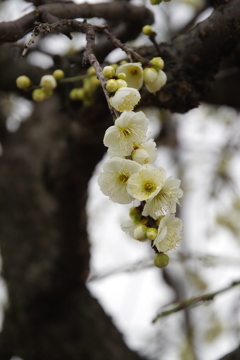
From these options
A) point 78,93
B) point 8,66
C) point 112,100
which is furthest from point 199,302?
point 8,66

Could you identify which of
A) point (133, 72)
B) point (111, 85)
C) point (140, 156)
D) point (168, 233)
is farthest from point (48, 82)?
point (168, 233)

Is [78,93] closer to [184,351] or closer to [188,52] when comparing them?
[188,52]

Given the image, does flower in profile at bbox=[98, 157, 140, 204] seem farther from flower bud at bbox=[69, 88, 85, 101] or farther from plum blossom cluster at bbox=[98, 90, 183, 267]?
flower bud at bbox=[69, 88, 85, 101]

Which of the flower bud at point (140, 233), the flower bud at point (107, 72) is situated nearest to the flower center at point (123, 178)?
the flower bud at point (140, 233)

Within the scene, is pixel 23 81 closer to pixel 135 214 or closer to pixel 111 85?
pixel 111 85

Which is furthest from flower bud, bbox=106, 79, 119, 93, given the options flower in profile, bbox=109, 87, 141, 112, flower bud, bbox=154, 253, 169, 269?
flower bud, bbox=154, 253, 169, 269

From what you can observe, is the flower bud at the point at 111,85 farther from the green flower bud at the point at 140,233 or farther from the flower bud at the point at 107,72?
the green flower bud at the point at 140,233
